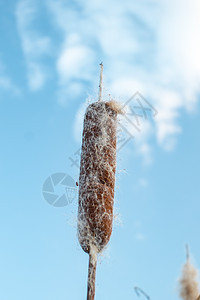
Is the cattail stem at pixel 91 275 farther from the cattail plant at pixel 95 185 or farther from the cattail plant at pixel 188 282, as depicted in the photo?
the cattail plant at pixel 188 282

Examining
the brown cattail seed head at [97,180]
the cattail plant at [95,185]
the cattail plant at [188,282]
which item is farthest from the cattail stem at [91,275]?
the cattail plant at [188,282]

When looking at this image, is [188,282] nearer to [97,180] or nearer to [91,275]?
[91,275]

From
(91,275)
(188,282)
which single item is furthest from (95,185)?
(188,282)

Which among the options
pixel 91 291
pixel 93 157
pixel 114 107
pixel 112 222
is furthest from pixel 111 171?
pixel 91 291

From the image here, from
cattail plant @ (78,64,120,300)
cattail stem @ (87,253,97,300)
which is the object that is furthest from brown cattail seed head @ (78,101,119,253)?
cattail stem @ (87,253,97,300)

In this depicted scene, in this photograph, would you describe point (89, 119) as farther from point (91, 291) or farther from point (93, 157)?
point (91, 291)
